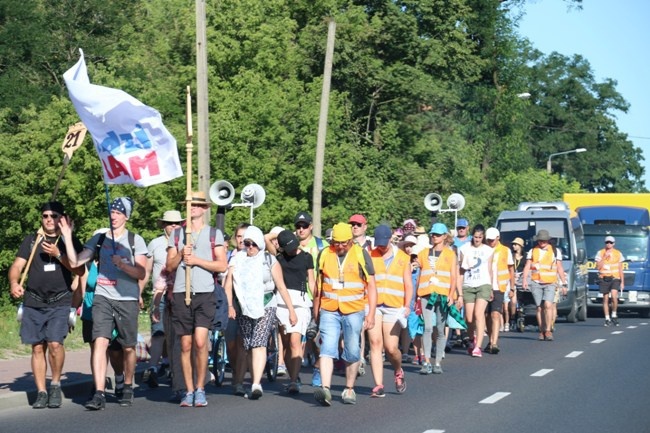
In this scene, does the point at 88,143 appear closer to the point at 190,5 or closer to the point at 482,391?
the point at 190,5

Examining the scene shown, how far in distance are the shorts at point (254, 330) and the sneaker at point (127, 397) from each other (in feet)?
4.57

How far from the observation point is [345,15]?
4816cm

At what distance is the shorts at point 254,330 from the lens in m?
14.1

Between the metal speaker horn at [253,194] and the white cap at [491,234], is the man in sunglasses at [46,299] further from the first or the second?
the white cap at [491,234]

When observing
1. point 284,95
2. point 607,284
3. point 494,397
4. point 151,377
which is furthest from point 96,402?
point 284,95

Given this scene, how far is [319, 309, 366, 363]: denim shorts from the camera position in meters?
13.4

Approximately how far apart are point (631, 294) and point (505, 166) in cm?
3472

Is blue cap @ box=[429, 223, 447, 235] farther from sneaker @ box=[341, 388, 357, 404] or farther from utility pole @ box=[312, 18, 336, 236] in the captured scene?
utility pole @ box=[312, 18, 336, 236]

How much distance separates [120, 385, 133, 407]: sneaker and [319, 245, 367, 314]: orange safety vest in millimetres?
2012

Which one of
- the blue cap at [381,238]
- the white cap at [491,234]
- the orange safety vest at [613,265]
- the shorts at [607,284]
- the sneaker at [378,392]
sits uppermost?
the white cap at [491,234]

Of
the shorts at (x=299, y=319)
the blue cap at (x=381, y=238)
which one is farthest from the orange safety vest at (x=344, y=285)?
the shorts at (x=299, y=319)

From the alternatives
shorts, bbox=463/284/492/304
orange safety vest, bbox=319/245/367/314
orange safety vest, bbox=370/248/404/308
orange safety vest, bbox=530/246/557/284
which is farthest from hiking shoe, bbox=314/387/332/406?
orange safety vest, bbox=530/246/557/284

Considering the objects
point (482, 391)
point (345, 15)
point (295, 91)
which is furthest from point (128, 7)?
point (482, 391)

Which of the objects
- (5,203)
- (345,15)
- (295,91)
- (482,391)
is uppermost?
(345,15)
